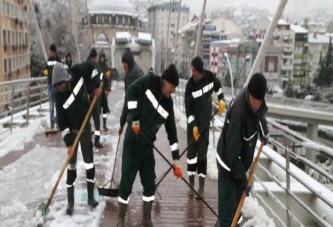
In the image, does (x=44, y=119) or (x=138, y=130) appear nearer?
(x=138, y=130)

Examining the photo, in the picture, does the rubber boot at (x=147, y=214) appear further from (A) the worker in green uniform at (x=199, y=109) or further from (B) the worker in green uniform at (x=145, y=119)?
(A) the worker in green uniform at (x=199, y=109)

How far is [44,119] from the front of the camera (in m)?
11.4

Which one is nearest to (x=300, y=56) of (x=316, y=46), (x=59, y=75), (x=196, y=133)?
(x=316, y=46)

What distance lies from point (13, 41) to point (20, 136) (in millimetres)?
28705

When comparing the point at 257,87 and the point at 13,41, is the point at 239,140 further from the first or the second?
the point at 13,41

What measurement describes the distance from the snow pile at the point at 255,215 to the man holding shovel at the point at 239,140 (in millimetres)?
1116

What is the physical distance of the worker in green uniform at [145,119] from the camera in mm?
4328

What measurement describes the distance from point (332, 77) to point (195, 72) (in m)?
53.1

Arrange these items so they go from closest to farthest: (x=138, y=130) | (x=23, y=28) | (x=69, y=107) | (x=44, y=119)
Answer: (x=138, y=130), (x=69, y=107), (x=44, y=119), (x=23, y=28)

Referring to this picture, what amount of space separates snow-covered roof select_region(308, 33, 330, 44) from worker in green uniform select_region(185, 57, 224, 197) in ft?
247

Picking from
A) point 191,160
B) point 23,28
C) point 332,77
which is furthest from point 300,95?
point 191,160

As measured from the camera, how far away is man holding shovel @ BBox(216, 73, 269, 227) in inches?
140

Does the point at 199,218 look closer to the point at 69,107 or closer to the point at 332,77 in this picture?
the point at 69,107

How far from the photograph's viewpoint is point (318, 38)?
7775 cm
